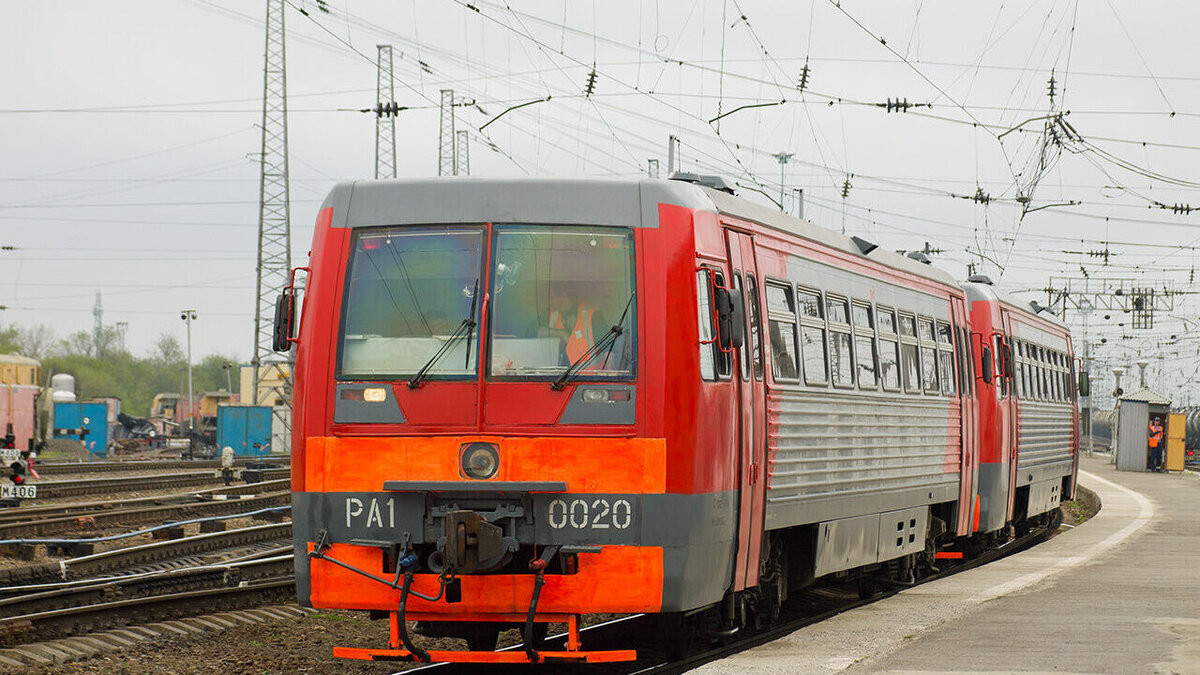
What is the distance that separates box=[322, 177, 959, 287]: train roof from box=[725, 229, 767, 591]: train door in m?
0.94

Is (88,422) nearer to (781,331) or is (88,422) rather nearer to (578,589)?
(781,331)

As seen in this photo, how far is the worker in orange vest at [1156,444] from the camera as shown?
47438 mm

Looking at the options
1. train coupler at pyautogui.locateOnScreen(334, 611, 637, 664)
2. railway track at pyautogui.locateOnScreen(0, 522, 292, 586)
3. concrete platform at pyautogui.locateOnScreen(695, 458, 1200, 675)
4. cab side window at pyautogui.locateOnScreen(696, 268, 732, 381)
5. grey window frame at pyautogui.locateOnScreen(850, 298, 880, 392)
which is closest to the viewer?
train coupler at pyautogui.locateOnScreen(334, 611, 637, 664)

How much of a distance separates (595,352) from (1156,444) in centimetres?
4194

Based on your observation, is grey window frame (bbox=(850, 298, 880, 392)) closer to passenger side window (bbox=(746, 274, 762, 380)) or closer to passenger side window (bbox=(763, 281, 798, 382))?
passenger side window (bbox=(763, 281, 798, 382))

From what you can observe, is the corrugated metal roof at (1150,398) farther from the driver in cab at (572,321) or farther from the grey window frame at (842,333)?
the driver in cab at (572,321)

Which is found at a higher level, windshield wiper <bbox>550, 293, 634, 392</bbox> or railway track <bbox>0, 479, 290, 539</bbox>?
windshield wiper <bbox>550, 293, 634, 392</bbox>

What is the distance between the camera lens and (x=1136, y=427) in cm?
4781

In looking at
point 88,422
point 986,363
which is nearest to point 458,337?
point 986,363

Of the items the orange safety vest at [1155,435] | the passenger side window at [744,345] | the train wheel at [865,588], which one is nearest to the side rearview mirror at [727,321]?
the passenger side window at [744,345]

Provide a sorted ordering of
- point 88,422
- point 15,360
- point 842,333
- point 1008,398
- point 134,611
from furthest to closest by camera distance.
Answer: point 88,422 < point 15,360 < point 1008,398 < point 134,611 < point 842,333

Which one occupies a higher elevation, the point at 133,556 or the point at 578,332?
the point at 578,332

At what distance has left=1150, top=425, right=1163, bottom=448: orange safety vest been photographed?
47.5 metres

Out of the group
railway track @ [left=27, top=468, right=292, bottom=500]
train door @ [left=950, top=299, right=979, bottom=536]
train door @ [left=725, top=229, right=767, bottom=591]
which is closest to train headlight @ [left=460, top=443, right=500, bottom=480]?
train door @ [left=725, top=229, right=767, bottom=591]
